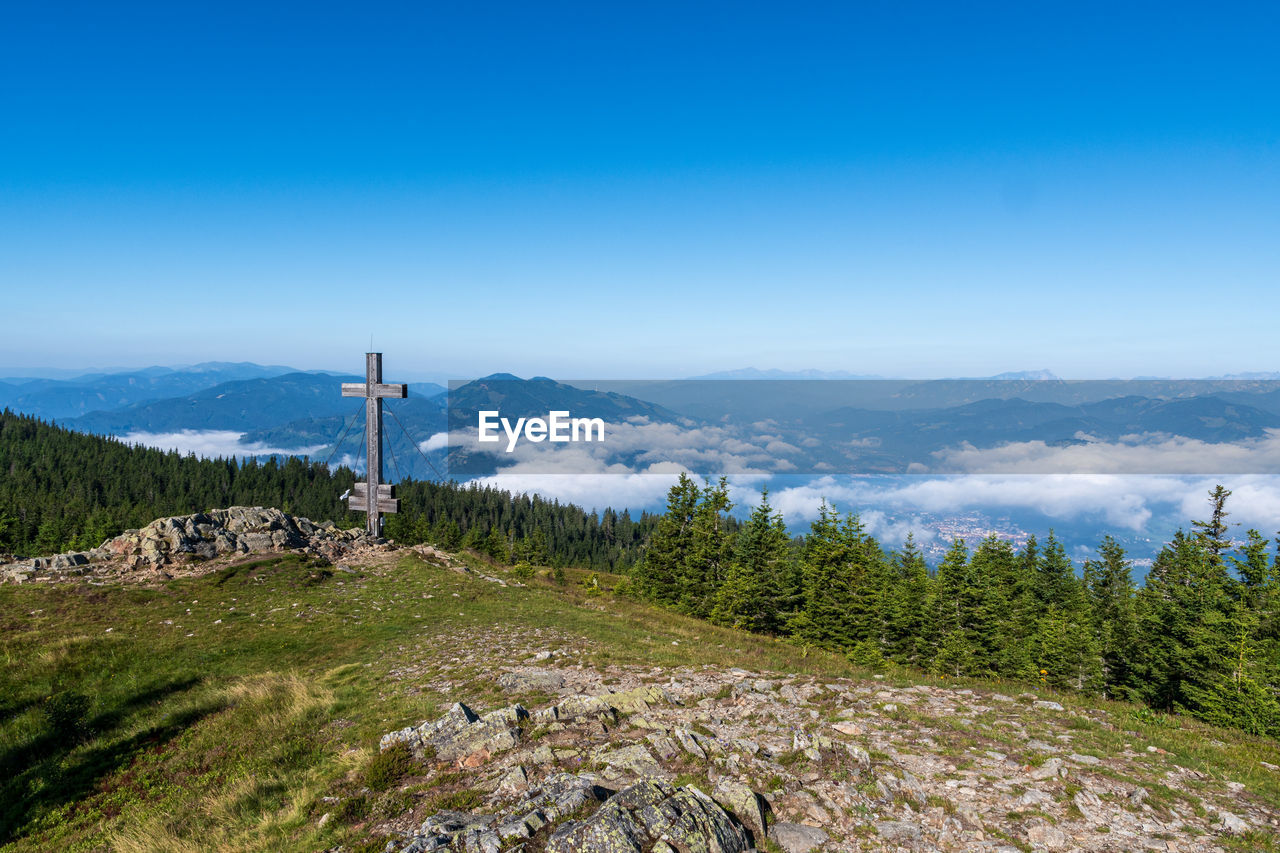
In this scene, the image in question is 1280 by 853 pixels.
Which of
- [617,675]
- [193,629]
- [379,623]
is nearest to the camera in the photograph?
[617,675]

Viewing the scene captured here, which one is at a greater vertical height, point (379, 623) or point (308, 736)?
point (308, 736)

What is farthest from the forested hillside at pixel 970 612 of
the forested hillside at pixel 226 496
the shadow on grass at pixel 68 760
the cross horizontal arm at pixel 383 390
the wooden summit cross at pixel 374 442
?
the forested hillside at pixel 226 496

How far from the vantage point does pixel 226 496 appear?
421ft

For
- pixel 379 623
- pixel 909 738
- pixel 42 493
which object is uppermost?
pixel 909 738

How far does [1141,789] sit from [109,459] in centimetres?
18962

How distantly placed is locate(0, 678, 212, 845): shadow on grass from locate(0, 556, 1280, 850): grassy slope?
0.04 m

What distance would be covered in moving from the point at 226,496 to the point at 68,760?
146950 mm

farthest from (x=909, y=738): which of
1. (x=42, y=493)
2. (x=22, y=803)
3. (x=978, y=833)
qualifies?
(x=42, y=493)

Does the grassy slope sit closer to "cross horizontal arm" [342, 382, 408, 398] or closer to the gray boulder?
the gray boulder

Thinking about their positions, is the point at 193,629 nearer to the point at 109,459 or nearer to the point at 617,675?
the point at 617,675

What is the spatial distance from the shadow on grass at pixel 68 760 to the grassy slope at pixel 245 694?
1.5 inches

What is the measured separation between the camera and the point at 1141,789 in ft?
26.1

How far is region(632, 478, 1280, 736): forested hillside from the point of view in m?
31.0

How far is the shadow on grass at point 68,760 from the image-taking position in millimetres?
9312
